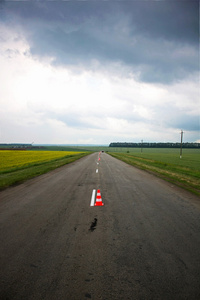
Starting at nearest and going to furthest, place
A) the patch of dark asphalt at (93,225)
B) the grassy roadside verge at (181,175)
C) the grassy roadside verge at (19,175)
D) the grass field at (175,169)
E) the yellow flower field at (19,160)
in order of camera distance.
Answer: the patch of dark asphalt at (93,225) < the grassy roadside verge at (181,175) < the grassy roadside verge at (19,175) < the grass field at (175,169) < the yellow flower field at (19,160)

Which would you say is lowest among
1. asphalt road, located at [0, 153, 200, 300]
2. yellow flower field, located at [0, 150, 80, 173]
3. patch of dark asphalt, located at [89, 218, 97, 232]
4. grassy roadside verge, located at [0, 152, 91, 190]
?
yellow flower field, located at [0, 150, 80, 173]

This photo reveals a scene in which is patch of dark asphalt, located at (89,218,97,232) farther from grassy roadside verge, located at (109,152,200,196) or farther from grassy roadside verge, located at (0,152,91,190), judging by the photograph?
grassy roadside verge, located at (0,152,91,190)

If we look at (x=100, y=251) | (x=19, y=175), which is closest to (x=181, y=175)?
(x=100, y=251)

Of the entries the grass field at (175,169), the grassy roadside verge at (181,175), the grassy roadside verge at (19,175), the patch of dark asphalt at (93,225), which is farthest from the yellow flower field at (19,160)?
the grass field at (175,169)

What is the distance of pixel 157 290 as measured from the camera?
2188mm

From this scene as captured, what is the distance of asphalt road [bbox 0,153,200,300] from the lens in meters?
2.21

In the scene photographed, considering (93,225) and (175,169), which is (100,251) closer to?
(93,225)

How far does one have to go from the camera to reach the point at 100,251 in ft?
9.95

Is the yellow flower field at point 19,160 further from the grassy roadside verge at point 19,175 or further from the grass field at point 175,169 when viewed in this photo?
the grass field at point 175,169

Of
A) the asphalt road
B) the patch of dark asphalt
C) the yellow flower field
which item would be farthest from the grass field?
the yellow flower field

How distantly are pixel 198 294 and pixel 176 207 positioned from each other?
3.53 m

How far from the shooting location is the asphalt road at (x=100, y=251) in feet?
7.26

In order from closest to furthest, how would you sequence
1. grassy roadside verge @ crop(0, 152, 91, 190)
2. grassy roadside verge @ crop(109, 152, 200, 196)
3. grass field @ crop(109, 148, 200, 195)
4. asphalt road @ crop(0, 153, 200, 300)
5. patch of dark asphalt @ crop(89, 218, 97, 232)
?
asphalt road @ crop(0, 153, 200, 300) → patch of dark asphalt @ crop(89, 218, 97, 232) → grassy roadside verge @ crop(109, 152, 200, 196) → grassy roadside verge @ crop(0, 152, 91, 190) → grass field @ crop(109, 148, 200, 195)

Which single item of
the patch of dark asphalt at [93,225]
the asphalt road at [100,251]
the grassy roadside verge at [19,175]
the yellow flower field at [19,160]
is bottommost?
the yellow flower field at [19,160]
